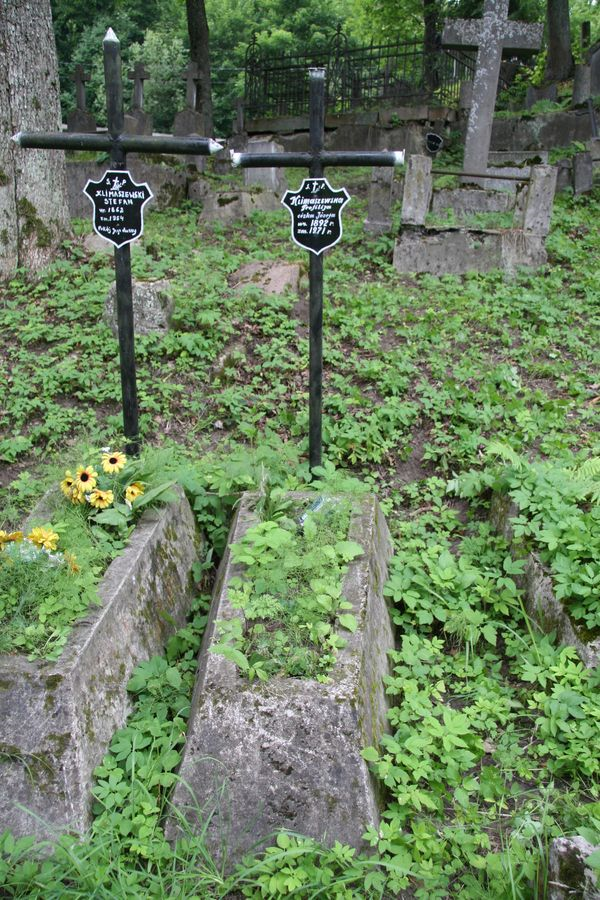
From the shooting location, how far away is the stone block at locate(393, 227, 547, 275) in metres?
8.46

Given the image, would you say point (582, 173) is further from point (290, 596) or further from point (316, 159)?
point (290, 596)

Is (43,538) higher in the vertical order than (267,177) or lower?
lower

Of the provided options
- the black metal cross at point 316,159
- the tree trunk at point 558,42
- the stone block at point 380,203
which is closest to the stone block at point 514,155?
the stone block at point 380,203

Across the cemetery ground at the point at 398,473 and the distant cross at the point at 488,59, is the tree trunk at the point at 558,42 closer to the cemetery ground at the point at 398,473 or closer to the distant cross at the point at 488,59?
the distant cross at the point at 488,59

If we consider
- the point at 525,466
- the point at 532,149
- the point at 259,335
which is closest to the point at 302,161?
the point at 525,466

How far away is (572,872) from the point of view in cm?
212

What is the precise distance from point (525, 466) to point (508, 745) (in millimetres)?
1624

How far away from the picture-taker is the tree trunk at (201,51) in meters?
16.5

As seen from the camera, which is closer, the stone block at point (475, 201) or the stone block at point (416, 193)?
the stone block at point (416, 193)

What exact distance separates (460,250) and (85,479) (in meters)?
6.22

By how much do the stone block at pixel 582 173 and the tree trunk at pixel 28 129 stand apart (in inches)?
323

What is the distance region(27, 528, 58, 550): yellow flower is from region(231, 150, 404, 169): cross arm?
7.52 ft

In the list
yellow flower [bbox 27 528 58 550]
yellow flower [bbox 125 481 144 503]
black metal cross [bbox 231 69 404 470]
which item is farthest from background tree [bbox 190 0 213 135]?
yellow flower [bbox 27 528 58 550]

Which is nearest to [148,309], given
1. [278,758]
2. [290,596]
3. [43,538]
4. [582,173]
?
[43,538]
